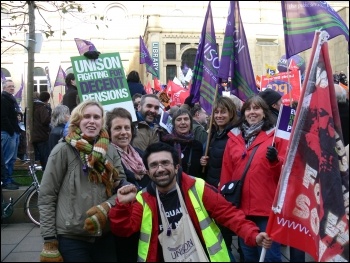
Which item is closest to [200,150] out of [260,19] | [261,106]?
[261,106]

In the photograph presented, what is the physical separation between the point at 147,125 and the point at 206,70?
1355mm

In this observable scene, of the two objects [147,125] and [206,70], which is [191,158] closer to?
[147,125]

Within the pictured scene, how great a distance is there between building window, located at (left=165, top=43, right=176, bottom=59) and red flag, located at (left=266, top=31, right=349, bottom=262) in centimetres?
3056

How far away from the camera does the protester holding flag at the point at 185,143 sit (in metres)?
5.29

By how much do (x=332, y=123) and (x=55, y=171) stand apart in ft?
6.36

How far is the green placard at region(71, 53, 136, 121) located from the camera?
5.69 m

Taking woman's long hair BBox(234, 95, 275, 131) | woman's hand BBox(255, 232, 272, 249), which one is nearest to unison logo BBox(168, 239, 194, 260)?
woman's hand BBox(255, 232, 272, 249)

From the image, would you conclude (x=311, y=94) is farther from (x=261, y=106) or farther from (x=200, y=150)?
(x=200, y=150)

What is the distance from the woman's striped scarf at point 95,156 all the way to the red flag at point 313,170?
1227mm

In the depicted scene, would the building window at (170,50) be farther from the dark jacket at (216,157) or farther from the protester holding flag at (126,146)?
the protester holding flag at (126,146)

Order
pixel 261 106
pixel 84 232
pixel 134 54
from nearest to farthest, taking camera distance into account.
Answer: pixel 84 232 < pixel 261 106 < pixel 134 54

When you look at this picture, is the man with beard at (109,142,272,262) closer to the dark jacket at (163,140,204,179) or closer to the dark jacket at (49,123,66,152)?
the dark jacket at (163,140,204,179)

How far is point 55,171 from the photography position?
11.1 ft

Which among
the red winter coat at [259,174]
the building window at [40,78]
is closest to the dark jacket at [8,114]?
the red winter coat at [259,174]
